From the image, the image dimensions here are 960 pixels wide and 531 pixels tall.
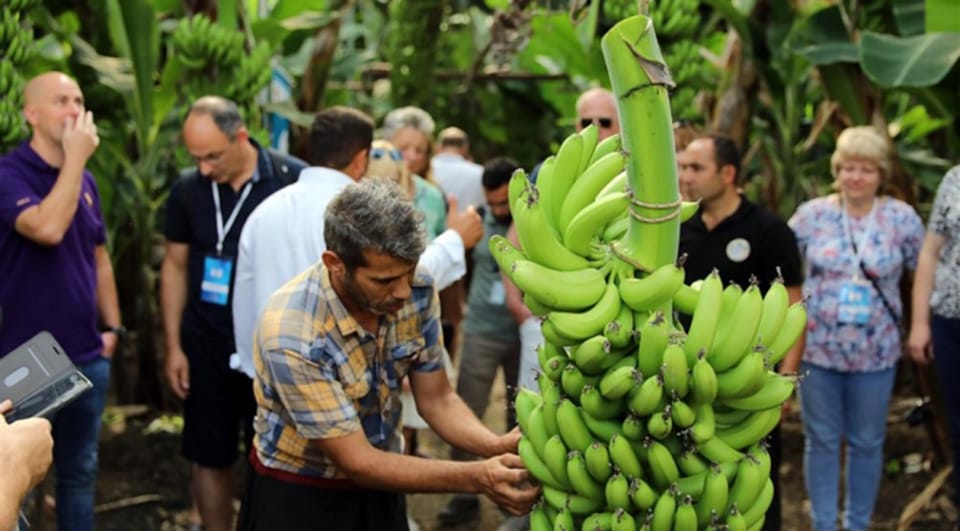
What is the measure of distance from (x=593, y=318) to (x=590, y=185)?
30cm

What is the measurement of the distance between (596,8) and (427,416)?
349 centimetres

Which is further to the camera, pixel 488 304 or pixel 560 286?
pixel 488 304

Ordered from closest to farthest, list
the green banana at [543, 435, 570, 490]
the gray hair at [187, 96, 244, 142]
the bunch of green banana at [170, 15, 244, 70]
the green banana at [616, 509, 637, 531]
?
1. the green banana at [616, 509, 637, 531]
2. the green banana at [543, 435, 570, 490]
3. the gray hair at [187, 96, 244, 142]
4. the bunch of green banana at [170, 15, 244, 70]

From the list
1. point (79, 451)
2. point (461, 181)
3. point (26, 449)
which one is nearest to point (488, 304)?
point (461, 181)

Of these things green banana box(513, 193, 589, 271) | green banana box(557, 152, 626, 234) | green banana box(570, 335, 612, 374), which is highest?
→ green banana box(557, 152, 626, 234)

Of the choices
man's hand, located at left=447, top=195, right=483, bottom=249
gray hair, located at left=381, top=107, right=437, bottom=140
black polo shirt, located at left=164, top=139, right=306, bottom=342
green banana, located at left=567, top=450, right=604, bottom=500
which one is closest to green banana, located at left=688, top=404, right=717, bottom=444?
green banana, located at left=567, top=450, right=604, bottom=500

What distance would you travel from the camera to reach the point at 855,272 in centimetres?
491

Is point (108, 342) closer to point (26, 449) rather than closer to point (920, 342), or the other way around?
point (26, 449)

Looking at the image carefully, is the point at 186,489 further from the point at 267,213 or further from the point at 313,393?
the point at 313,393

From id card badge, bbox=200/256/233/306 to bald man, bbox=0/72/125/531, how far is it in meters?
0.40

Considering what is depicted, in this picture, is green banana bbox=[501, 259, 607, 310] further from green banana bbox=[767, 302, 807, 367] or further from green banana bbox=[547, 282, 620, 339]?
green banana bbox=[767, 302, 807, 367]

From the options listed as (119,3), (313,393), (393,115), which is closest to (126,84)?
(119,3)

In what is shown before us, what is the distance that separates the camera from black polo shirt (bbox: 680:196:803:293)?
4.45 m

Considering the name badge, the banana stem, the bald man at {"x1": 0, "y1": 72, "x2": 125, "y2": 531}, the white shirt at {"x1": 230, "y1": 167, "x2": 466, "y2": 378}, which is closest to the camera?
the banana stem
